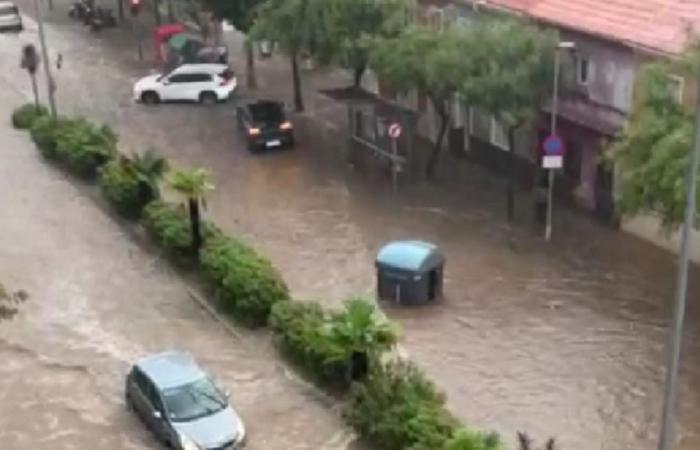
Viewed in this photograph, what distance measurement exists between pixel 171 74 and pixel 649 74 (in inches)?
936

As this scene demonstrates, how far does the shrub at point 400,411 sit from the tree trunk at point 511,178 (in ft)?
39.7

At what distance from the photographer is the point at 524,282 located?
30703mm

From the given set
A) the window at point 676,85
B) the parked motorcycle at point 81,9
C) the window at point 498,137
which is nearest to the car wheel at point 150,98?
the window at point 498,137

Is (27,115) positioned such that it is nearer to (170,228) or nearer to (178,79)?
(178,79)

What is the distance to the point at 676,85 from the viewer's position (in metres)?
27.9

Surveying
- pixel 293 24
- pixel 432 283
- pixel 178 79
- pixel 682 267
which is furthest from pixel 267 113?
pixel 682 267

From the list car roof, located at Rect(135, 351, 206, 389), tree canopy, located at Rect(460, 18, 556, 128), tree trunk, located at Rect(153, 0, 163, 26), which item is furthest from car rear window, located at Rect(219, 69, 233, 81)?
car roof, located at Rect(135, 351, 206, 389)

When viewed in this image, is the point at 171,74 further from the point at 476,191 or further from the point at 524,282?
the point at 524,282

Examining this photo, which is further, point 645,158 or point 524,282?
Result: point 524,282

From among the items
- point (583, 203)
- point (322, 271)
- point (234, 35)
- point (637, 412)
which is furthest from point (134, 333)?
point (234, 35)

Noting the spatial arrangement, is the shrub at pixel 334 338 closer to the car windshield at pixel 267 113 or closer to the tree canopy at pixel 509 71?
the tree canopy at pixel 509 71

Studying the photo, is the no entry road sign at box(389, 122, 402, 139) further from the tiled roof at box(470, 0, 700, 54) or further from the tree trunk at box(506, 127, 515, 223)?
the tiled roof at box(470, 0, 700, 54)

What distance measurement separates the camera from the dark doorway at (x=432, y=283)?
2922cm

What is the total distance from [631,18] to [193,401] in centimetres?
1663
